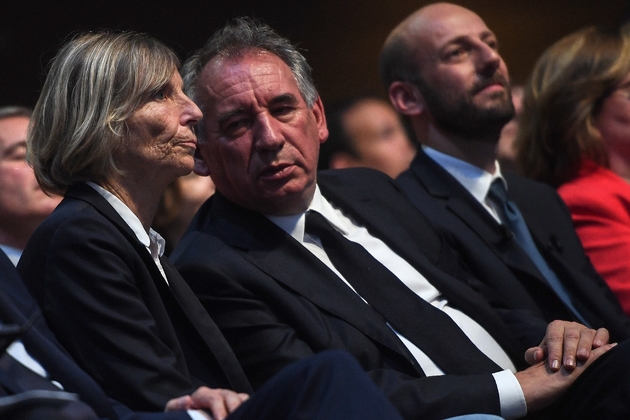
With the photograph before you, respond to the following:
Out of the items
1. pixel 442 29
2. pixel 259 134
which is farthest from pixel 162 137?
pixel 442 29

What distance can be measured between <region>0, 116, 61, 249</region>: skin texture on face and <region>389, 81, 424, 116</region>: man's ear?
1.27 m

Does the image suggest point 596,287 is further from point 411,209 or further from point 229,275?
point 229,275

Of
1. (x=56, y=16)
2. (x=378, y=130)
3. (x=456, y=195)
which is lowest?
(x=378, y=130)

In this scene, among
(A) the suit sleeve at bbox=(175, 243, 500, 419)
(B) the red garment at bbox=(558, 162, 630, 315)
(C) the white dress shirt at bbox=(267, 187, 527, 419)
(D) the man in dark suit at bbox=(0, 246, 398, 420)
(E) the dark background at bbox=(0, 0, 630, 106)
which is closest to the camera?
(D) the man in dark suit at bbox=(0, 246, 398, 420)

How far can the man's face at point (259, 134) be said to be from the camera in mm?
2662

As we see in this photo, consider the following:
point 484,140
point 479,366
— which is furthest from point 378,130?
point 479,366

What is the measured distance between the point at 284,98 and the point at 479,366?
0.91 m

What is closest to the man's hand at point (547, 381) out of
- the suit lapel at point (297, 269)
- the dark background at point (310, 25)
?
the suit lapel at point (297, 269)

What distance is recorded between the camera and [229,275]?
2439mm

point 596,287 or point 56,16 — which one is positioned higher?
point 56,16

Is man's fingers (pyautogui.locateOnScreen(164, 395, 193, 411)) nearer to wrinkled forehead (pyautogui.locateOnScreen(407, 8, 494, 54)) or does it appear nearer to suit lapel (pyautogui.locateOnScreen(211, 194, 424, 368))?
suit lapel (pyautogui.locateOnScreen(211, 194, 424, 368))

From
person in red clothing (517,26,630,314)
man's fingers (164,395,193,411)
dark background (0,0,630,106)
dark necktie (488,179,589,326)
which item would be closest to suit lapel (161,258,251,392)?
man's fingers (164,395,193,411)

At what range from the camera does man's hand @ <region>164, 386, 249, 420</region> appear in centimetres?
179

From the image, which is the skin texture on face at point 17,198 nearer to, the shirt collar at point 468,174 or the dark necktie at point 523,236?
the shirt collar at point 468,174
